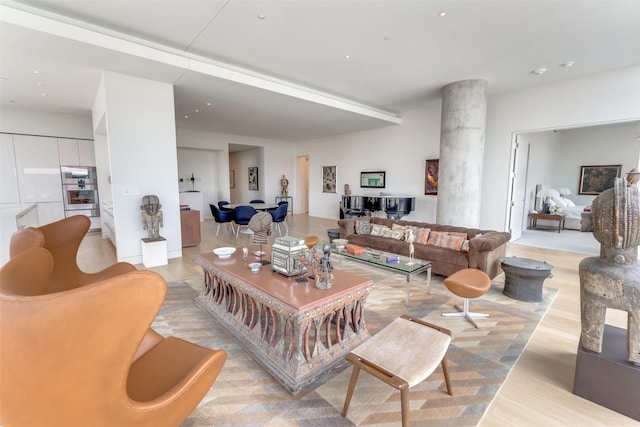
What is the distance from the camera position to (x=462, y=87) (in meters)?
5.38

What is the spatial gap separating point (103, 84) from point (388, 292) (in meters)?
5.30

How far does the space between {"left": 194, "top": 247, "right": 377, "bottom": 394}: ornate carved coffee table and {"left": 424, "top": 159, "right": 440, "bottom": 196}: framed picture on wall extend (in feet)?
19.2

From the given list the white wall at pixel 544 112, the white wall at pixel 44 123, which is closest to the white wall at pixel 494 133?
the white wall at pixel 544 112

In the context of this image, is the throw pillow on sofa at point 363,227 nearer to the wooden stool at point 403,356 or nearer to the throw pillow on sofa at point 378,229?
the throw pillow on sofa at point 378,229

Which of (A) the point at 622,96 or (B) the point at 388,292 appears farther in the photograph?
(A) the point at 622,96

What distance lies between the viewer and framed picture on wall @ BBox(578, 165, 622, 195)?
876 cm

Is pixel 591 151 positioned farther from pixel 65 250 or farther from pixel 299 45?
pixel 65 250

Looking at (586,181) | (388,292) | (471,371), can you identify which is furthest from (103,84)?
(586,181)

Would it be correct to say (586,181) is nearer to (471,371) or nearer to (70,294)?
(471,371)

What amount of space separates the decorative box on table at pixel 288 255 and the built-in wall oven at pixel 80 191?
7426mm

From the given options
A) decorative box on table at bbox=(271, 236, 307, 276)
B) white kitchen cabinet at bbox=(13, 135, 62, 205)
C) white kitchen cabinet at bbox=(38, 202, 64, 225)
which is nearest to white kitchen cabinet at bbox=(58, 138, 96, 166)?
white kitchen cabinet at bbox=(13, 135, 62, 205)

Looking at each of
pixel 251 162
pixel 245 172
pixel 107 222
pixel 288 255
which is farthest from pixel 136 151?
pixel 245 172

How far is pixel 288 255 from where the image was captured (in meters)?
2.46

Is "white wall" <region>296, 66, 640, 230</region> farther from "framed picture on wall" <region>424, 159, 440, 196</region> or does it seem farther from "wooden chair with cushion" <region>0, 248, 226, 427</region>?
"wooden chair with cushion" <region>0, 248, 226, 427</region>
